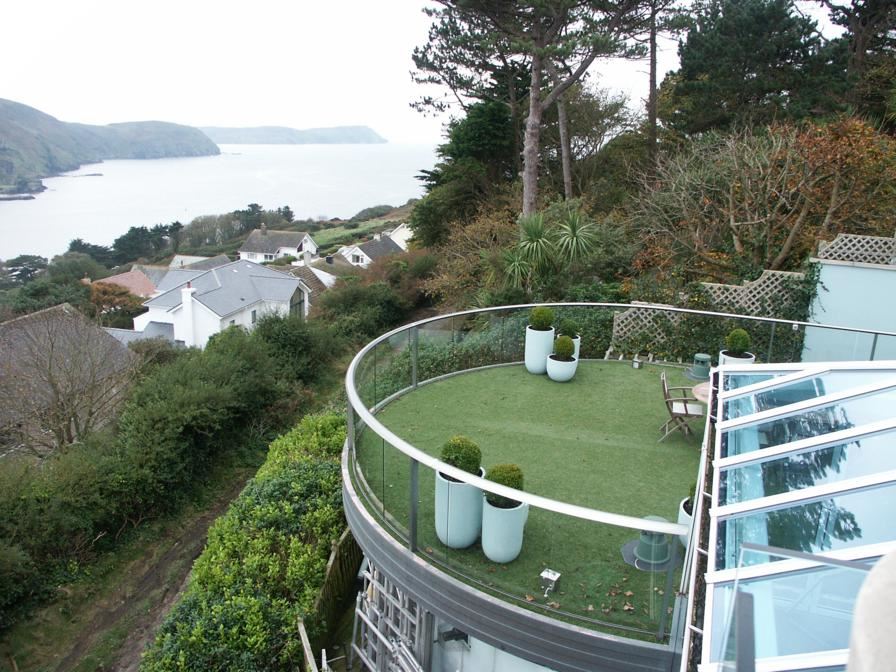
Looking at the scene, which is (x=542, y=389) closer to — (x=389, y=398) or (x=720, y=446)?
(x=389, y=398)

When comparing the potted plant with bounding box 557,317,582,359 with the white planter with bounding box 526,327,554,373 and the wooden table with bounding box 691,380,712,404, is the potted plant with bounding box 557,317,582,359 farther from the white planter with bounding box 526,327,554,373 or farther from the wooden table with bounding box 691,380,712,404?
the wooden table with bounding box 691,380,712,404

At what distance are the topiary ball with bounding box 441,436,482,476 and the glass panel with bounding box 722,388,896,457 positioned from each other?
197 cm

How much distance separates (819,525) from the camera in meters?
3.11

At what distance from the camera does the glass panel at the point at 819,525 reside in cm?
290

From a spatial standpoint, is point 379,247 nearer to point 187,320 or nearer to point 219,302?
point 219,302

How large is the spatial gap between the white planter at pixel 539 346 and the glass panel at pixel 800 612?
21.7 ft

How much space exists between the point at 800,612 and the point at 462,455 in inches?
126

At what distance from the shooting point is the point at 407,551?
503 centimetres

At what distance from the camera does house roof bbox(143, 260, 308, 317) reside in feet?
111

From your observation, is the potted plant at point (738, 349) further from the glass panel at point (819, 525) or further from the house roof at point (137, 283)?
the house roof at point (137, 283)

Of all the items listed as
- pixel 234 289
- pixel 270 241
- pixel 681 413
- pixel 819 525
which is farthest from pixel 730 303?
pixel 270 241

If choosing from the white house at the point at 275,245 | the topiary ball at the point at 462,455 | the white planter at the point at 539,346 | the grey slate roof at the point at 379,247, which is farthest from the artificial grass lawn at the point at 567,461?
the white house at the point at 275,245

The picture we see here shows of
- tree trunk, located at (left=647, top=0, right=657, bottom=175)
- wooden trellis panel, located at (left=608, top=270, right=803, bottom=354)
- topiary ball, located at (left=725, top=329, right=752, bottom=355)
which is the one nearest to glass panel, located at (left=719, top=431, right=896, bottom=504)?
topiary ball, located at (left=725, top=329, right=752, bottom=355)

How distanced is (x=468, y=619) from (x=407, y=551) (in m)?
0.76
